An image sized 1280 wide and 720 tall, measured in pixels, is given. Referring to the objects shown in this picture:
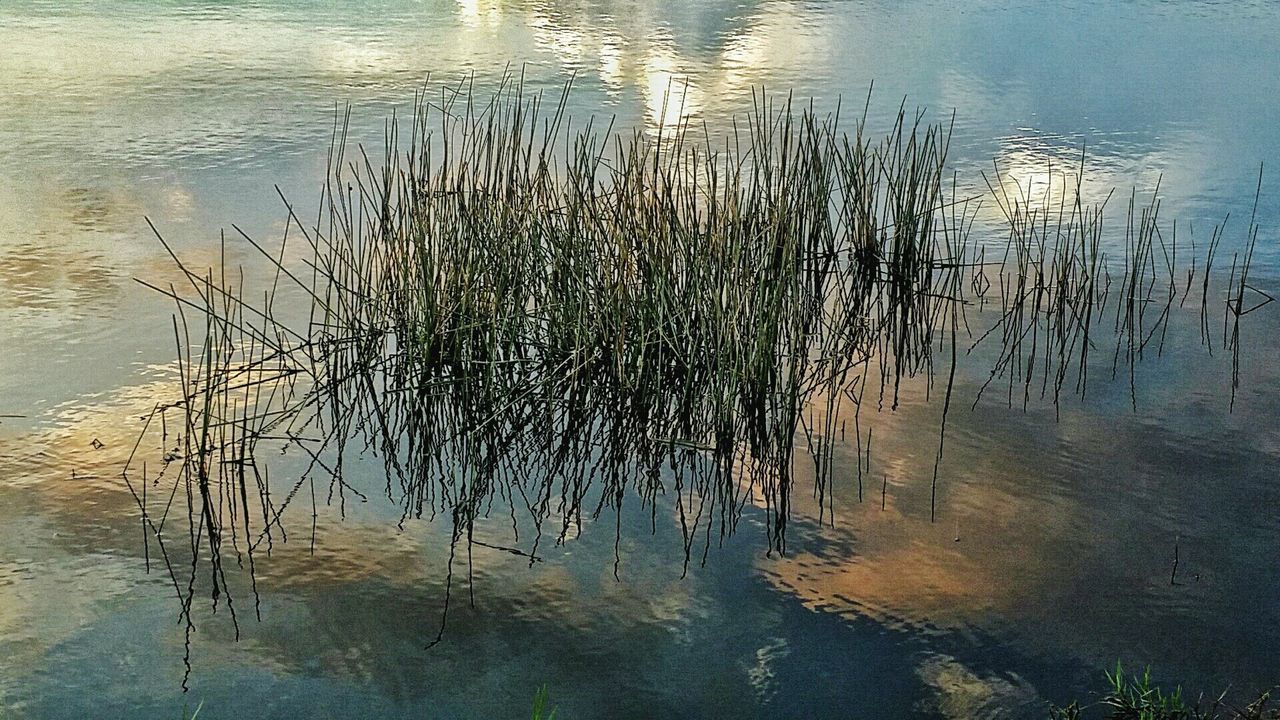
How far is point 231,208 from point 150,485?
1416mm

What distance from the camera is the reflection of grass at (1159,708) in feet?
5.28

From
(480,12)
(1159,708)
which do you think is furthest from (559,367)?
(480,12)

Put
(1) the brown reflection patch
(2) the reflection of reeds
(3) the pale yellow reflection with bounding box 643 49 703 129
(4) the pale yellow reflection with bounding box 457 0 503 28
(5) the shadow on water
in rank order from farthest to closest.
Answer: (4) the pale yellow reflection with bounding box 457 0 503 28, (3) the pale yellow reflection with bounding box 643 49 703 129, (1) the brown reflection patch, (2) the reflection of reeds, (5) the shadow on water

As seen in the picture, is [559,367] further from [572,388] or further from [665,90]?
[665,90]

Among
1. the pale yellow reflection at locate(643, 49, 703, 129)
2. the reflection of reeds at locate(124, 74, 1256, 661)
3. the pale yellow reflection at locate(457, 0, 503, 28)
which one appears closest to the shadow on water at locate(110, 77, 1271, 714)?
the reflection of reeds at locate(124, 74, 1256, 661)

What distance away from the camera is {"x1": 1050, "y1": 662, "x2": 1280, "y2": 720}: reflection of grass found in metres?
1.61

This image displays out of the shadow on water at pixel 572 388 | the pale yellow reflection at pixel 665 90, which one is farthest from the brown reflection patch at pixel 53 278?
the pale yellow reflection at pixel 665 90

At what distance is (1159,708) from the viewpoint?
63.6 inches

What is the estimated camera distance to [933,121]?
4.21 metres

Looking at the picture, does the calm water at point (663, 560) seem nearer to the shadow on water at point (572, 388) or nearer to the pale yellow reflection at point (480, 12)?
the shadow on water at point (572, 388)

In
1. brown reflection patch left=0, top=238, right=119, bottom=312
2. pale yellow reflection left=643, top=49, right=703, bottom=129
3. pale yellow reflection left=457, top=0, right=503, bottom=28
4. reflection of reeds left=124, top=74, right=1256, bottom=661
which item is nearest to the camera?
reflection of reeds left=124, top=74, right=1256, bottom=661

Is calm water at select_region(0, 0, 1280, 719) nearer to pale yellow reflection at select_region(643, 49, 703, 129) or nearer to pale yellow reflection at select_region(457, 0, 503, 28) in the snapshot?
pale yellow reflection at select_region(643, 49, 703, 129)

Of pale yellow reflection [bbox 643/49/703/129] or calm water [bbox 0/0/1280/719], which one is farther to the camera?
pale yellow reflection [bbox 643/49/703/129]

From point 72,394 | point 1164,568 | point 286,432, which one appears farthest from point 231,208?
point 1164,568
